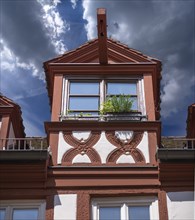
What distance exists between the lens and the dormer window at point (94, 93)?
1203 cm

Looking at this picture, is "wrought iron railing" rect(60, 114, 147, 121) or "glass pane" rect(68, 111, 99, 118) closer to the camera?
"wrought iron railing" rect(60, 114, 147, 121)

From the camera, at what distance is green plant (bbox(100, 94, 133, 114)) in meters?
11.8

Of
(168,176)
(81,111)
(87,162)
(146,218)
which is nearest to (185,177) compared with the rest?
(168,176)

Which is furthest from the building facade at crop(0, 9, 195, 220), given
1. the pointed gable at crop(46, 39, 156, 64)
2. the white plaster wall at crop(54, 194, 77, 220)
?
the pointed gable at crop(46, 39, 156, 64)

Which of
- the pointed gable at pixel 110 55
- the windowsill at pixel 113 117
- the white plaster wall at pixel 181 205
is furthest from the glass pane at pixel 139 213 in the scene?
the pointed gable at pixel 110 55

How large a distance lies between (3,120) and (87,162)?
2756 millimetres

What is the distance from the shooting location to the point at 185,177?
415 inches

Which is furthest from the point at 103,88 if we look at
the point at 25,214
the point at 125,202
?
the point at 25,214

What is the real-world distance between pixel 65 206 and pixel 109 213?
87cm

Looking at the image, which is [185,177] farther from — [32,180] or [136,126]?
[32,180]

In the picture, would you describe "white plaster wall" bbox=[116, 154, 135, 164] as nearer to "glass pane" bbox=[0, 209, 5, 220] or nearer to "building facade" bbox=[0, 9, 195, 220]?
"building facade" bbox=[0, 9, 195, 220]

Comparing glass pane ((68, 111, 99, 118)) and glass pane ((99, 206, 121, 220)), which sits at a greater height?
glass pane ((68, 111, 99, 118))

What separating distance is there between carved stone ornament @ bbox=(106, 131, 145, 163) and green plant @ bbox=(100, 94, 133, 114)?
0.65 meters

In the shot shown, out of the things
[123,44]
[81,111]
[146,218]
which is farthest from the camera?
[123,44]
